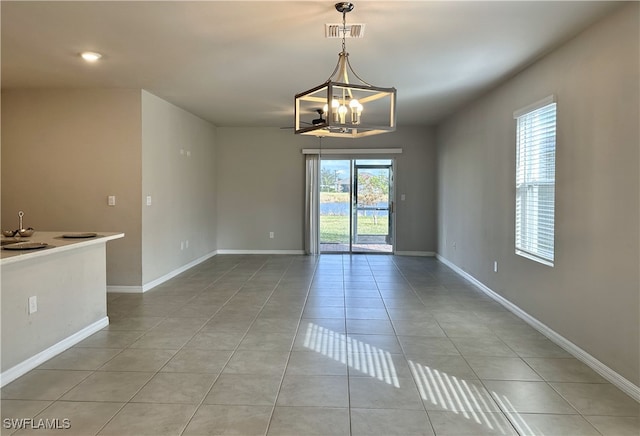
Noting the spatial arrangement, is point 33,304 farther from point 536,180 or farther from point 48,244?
point 536,180

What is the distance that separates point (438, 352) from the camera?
318 centimetres

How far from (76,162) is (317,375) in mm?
4103

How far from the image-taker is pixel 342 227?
27.2 ft

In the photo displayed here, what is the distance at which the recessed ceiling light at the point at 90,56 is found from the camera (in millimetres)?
3691

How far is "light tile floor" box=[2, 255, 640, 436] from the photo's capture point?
2201 mm

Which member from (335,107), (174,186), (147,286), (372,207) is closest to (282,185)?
(372,207)

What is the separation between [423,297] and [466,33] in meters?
2.92

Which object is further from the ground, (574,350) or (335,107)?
(335,107)

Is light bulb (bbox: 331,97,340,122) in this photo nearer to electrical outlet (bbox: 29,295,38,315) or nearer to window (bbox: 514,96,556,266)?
window (bbox: 514,96,556,266)

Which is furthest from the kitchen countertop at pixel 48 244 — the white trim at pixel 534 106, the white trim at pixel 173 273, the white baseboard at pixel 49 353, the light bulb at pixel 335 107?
the white trim at pixel 534 106

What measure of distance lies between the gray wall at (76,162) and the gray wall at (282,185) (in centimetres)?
323

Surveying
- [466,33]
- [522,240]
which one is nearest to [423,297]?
[522,240]

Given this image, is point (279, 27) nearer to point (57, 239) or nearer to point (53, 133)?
point (57, 239)

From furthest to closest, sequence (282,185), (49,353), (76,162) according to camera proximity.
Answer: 1. (282,185)
2. (76,162)
3. (49,353)
